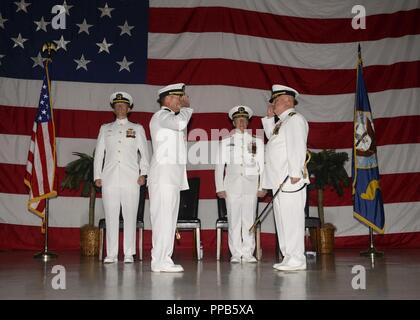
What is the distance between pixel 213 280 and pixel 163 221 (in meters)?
0.79

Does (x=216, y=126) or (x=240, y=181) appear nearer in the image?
(x=240, y=181)

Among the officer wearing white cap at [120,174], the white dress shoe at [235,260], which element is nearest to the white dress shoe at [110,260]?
the officer wearing white cap at [120,174]

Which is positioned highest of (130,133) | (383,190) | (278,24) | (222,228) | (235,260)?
(278,24)

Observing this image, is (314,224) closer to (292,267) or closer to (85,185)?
(292,267)

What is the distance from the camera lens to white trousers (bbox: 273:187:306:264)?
4.86m

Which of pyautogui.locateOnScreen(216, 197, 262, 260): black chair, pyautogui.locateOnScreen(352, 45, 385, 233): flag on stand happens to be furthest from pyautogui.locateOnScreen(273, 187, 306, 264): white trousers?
pyautogui.locateOnScreen(352, 45, 385, 233): flag on stand

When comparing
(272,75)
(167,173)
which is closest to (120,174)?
(167,173)

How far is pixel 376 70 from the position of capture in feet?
27.3

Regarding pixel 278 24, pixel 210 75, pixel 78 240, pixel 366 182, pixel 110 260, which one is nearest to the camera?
pixel 110 260

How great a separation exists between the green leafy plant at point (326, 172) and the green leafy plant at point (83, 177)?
2.93 metres

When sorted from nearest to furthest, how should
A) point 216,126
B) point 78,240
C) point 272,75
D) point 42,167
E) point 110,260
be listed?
point 110,260 → point 42,167 → point 78,240 → point 216,126 → point 272,75

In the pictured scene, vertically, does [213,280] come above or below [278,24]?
below

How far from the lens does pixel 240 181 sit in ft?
20.1

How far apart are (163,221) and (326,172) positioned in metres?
3.28
